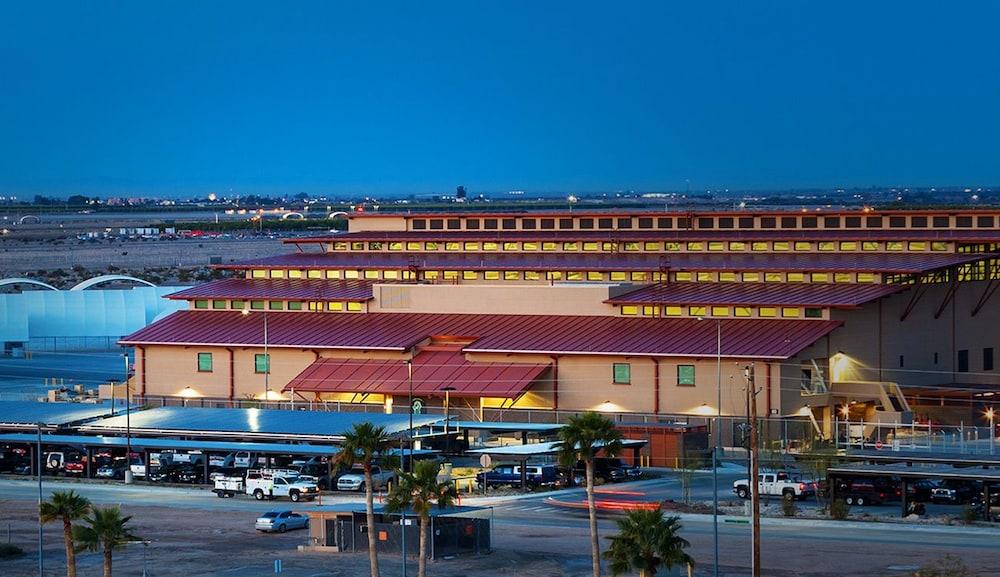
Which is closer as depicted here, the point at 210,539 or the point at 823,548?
the point at 823,548

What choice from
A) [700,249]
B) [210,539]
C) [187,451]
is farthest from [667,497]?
[700,249]

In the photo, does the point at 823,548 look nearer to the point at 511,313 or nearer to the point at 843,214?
the point at 511,313

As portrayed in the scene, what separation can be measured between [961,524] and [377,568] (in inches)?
941

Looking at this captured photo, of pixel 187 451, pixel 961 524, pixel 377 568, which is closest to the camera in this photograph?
pixel 377 568

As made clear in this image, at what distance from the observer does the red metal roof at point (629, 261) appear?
375ft

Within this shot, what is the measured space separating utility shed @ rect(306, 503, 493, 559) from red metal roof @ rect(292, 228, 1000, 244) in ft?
179

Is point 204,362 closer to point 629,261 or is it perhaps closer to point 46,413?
point 46,413

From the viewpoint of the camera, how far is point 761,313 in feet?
350

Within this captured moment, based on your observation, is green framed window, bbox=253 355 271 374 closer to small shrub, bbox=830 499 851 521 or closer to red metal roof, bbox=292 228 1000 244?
red metal roof, bbox=292 228 1000 244

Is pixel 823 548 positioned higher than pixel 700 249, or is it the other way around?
pixel 700 249

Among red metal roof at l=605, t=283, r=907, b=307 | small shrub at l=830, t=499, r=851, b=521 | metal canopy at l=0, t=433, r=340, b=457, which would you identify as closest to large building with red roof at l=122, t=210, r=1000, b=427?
red metal roof at l=605, t=283, r=907, b=307

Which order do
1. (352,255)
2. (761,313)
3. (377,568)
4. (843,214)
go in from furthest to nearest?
(352,255) < (843,214) < (761,313) < (377,568)

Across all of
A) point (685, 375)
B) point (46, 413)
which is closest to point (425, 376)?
point (685, 375)

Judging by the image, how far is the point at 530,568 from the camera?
67.6 meters
